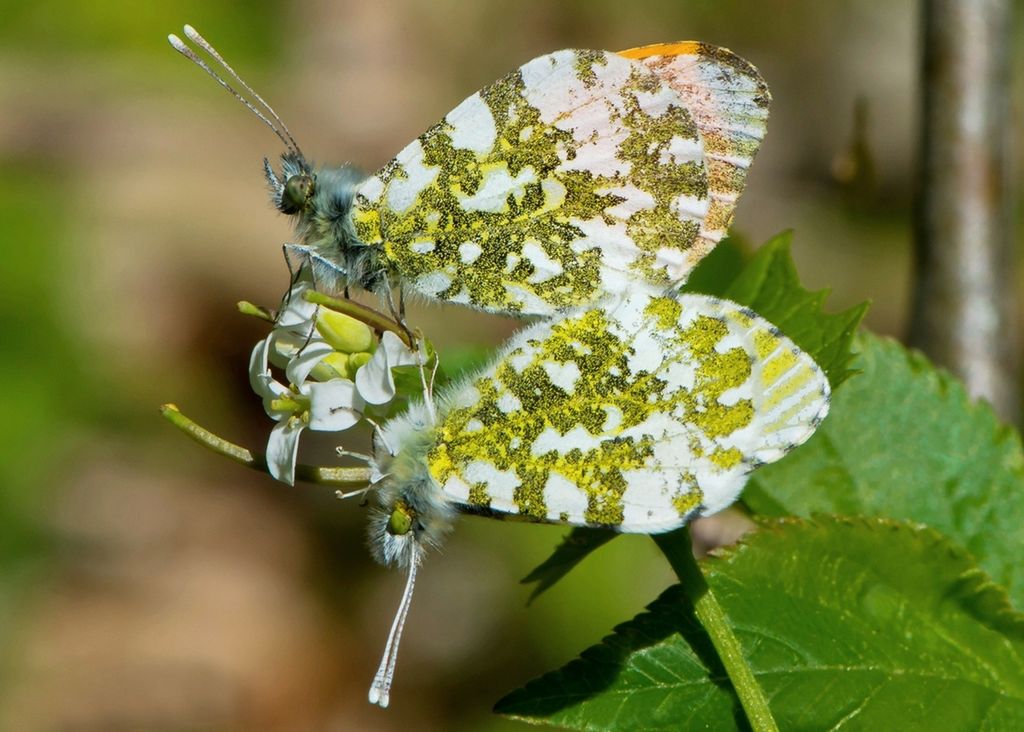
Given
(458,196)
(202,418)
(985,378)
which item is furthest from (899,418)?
(202,418)

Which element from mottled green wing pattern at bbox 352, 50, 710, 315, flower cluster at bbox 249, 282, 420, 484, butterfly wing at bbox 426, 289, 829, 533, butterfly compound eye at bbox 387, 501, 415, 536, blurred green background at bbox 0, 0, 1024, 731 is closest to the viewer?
butterfly wing at bbox 426, 289, 829, 533

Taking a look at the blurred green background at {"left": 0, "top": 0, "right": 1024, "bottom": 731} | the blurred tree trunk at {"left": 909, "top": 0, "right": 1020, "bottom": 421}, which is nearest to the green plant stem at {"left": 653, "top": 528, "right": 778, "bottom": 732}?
the blurred tree trunk at {"left": 909, "top": 0, "right": 1020, "bottom": 421}

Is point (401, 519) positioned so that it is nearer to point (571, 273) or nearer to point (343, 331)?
point (343, 331)

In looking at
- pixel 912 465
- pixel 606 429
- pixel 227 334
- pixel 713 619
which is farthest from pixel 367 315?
pixel 227 334

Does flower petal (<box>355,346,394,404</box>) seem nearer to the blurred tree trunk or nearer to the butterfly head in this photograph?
the butterfly head

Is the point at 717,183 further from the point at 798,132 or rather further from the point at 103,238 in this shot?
the point at 798,132

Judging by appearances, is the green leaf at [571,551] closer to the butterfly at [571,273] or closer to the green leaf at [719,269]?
the butterfly at [571,273]
